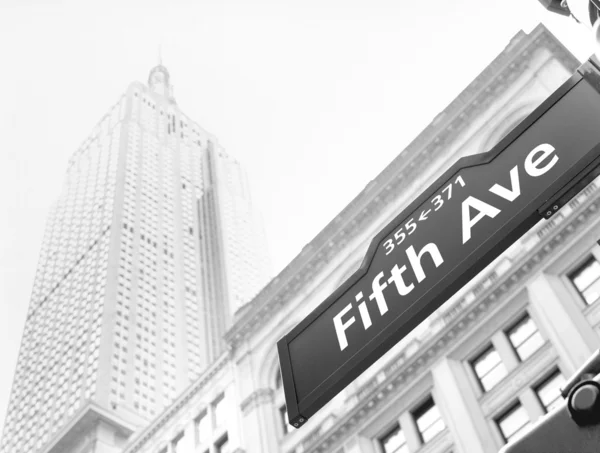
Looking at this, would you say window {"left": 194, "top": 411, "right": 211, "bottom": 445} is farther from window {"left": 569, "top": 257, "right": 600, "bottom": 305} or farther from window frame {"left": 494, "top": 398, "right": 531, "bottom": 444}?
window {"left": 569, "top": 257, "right": 600, "bottom": 305}

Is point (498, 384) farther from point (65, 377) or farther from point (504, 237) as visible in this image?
point (65, 377)

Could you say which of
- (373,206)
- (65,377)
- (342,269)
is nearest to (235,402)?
(342,269)

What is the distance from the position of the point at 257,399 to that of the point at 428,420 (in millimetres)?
10689

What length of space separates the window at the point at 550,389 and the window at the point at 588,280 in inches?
114

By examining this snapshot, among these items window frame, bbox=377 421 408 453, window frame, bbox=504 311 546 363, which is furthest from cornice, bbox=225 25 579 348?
window frame, bbox=504 311 546 363

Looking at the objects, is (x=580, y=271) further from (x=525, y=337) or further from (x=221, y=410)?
(x=221, y=410)

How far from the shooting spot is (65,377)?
5138 inches

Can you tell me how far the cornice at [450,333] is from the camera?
28281mm

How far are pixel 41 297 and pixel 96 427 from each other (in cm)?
9426

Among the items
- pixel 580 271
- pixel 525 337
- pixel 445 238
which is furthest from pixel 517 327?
pixel 445 238

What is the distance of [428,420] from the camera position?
94.0 ft

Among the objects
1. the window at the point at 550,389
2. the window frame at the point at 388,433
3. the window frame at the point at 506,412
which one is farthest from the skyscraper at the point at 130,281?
the window at the point at 550,389

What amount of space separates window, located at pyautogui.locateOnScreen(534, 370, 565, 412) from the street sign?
Answer: 20984mm

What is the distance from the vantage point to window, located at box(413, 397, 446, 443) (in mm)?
27938
